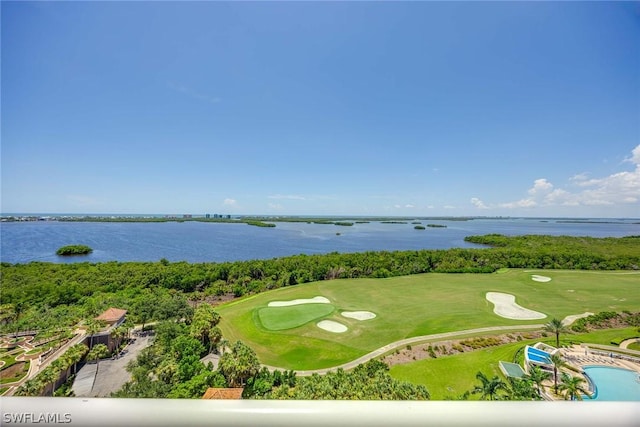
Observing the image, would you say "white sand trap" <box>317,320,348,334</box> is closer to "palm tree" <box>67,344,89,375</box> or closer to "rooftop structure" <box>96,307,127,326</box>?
"palm tree" <box>67,344,89,375</box>

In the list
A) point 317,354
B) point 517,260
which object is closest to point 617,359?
point 317,354

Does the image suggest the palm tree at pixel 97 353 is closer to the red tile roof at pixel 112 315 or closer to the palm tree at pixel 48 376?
the palm tree at pixel 48 376

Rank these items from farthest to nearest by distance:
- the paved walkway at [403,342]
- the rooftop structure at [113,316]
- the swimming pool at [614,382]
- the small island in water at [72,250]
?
the small island in water at [72,250] → the rooftop structure at [113,316] → the paved walkway at [403,342] → the swimming pool at [614,382]

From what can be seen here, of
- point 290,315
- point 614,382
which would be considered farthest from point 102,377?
point 614,382

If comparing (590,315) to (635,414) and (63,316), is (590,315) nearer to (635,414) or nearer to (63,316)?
(635,414)

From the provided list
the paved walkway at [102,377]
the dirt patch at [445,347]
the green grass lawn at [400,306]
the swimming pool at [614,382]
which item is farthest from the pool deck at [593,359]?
the paved walkway at [102,377]

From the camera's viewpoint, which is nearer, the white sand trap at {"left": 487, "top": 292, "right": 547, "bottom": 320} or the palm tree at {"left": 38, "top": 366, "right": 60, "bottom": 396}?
the palm tree at {"left": 38, "top": 366, "right": 60, "bottom": 396}

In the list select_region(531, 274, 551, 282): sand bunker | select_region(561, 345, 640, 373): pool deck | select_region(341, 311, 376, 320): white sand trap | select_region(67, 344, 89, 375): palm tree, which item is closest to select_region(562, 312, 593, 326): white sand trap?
select_region(561, 345, 640, 373): pool deck
